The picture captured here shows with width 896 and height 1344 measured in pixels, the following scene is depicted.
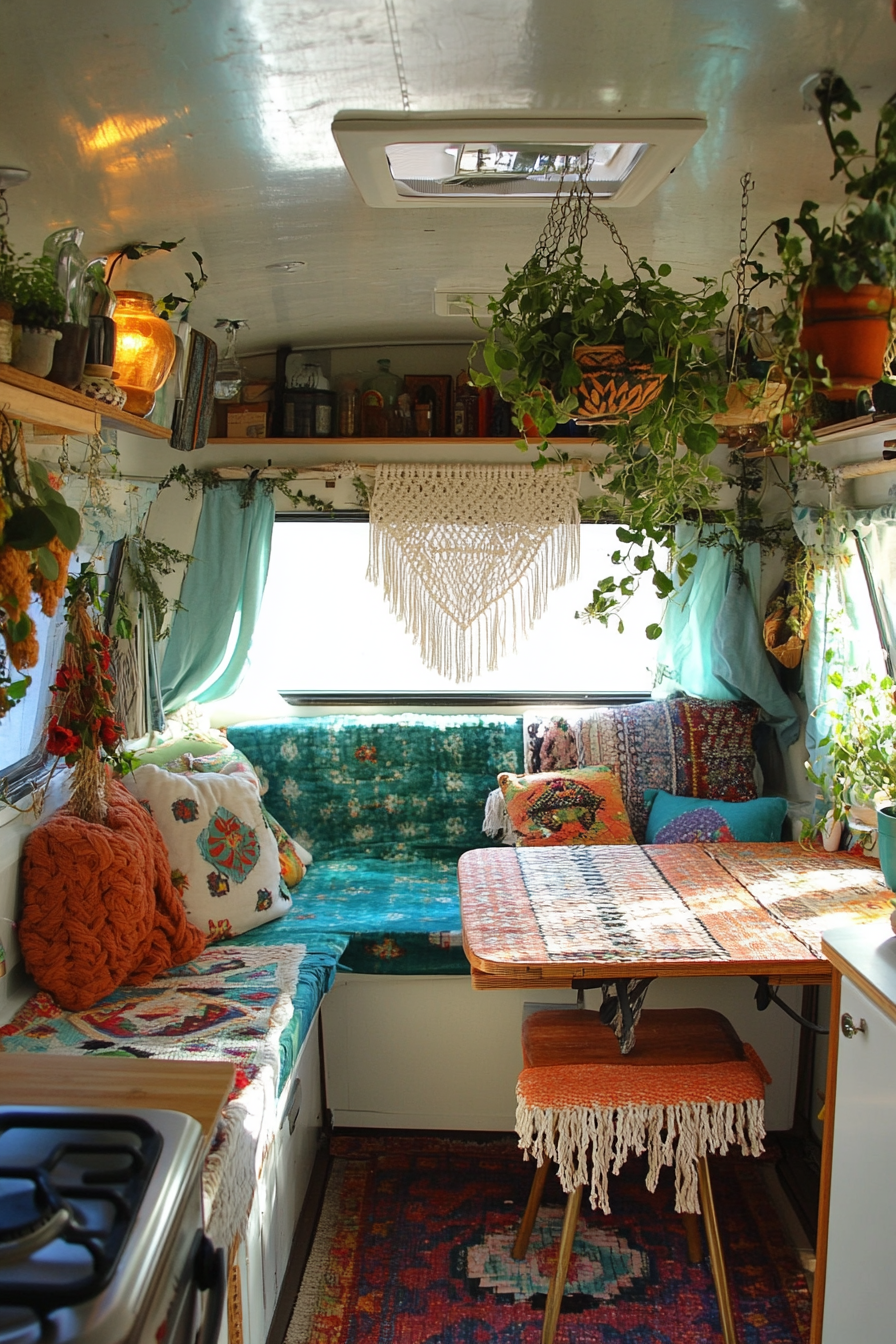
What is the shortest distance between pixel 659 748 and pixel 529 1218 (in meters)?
1.59

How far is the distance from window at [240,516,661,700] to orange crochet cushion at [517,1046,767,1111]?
1812 millimetres

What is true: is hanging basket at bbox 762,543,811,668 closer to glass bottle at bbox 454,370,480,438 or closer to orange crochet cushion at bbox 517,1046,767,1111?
glass bottle at bbox 454,370,480,438

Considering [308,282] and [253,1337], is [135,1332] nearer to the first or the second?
[253,1337]

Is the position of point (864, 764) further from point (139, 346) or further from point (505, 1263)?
point (139, 346)

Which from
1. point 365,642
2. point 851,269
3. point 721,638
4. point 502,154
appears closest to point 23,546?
point 502,154

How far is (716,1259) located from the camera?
2285 millimetres

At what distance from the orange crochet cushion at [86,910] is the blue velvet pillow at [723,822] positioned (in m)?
1.62

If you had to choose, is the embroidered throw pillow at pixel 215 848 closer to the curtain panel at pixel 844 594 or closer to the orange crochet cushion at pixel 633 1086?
the orange crochet cushion at pixel 633 1086

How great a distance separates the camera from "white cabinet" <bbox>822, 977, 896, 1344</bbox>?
1.68 meters

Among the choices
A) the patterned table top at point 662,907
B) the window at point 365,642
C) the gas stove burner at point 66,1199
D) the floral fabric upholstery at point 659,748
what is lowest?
the patterned table top at point 662,907

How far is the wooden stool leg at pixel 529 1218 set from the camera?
98.1 inches

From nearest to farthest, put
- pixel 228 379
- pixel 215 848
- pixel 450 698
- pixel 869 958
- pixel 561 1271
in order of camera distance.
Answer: pixel 869 958, pixel 561 1271, pixel 215 848, pixel 228 379, pixel 450 698

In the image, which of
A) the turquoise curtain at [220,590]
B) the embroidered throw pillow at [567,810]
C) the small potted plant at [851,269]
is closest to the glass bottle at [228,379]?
the turquoise curtain at [220,590]

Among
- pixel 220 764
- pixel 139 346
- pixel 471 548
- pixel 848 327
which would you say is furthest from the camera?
pixel 471 548
